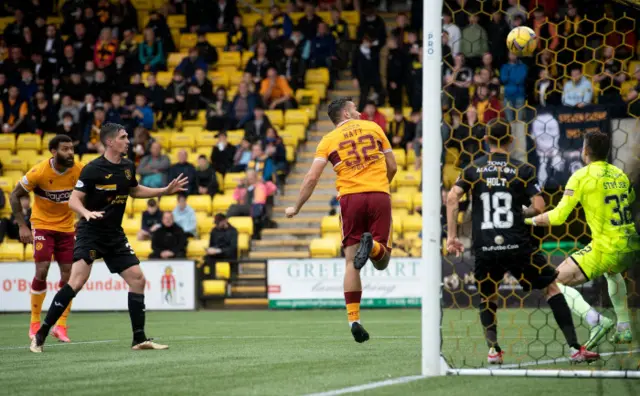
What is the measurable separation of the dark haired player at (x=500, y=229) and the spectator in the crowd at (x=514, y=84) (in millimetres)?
7992

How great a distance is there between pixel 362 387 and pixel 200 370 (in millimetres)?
1604

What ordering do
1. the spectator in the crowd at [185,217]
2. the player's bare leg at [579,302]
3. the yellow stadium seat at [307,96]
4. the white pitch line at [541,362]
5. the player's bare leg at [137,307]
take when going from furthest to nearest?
the yellow stadium seat at [307,96]
the spectator in the crowd at [185,217]
the player's bare leg at [137,307]
the player's bare leg at [579,302]
the white pitch line at [541,362]

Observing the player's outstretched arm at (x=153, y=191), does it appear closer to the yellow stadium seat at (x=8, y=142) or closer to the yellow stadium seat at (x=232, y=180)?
the yellow stadium seat at (x=232, y=180)

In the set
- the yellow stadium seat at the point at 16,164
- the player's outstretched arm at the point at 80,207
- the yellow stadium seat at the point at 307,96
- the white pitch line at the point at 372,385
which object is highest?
the yellow stadium seat at the point at 307,96

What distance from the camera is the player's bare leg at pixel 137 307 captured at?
9281 mm

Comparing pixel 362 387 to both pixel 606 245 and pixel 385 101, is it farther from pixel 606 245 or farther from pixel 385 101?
pixel 385 101

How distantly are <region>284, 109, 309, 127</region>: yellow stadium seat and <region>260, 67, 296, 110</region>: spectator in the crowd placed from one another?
0.68 feet

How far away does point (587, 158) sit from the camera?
8.46m

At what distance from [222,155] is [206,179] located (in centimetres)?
61

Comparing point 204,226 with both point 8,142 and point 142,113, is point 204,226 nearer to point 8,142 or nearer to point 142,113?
point 142,113

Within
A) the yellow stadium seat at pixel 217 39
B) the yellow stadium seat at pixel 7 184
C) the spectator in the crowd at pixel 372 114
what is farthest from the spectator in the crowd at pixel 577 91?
the yellow stadium seat at pixel 7 184

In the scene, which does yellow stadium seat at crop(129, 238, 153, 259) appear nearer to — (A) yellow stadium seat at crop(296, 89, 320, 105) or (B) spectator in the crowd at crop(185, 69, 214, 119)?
(B) spectator in the crowd at crop(185, 69, 214, 119)

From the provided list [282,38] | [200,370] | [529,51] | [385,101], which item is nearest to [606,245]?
Result: [529,51]

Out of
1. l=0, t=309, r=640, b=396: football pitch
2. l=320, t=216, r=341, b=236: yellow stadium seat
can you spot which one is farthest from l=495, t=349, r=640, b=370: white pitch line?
l=320, t=216, r=341, b=236: yellow stadium seat
